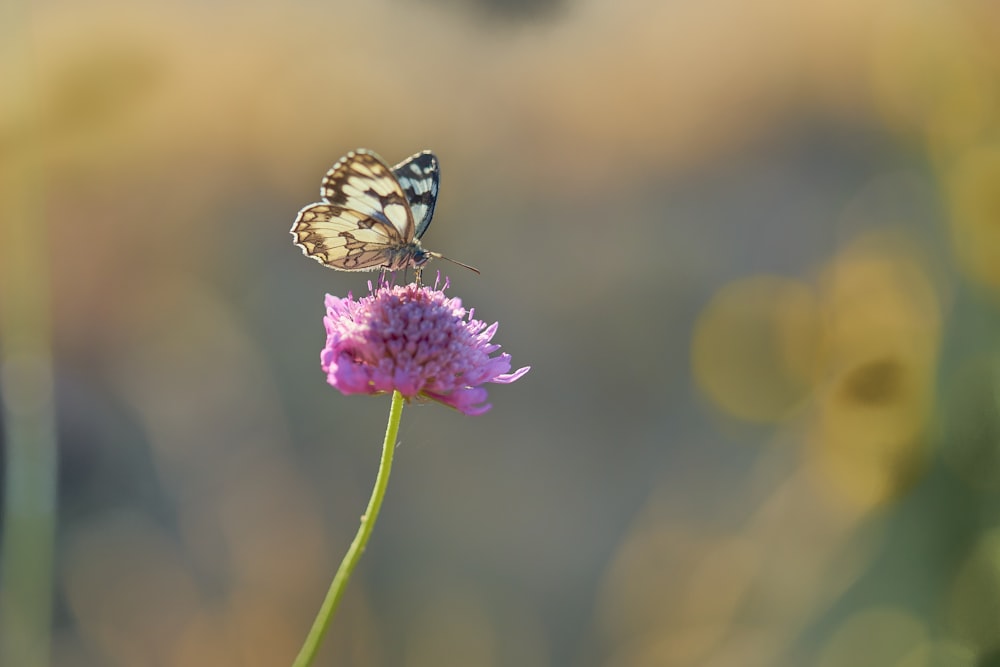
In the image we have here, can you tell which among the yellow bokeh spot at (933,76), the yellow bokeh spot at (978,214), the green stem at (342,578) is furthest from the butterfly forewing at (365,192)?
the yellow bokeh spot at (933,76)

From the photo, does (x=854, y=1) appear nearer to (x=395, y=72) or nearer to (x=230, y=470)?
(x=395, y=72)

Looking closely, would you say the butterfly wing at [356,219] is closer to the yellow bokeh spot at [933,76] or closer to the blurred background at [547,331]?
the blurred background at [547,331]

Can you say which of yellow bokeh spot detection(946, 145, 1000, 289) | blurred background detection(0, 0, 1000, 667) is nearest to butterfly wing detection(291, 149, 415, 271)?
blurred background detection(0, 0, 1000, 667)

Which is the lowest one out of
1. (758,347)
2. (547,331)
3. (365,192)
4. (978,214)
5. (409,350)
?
(547,331)

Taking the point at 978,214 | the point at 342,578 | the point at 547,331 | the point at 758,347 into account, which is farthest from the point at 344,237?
the point at 978,214

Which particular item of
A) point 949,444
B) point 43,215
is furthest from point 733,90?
point 43,215

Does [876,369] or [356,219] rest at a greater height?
[356,219]

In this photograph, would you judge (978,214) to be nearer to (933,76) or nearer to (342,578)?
(933,76)

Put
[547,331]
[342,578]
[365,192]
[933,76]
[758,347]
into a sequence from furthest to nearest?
[547,331], [758,347], [933,76], [365,192], [342,578]

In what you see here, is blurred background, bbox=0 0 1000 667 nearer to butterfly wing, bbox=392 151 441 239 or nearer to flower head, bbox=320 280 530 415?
butterfly wing, bbox=392 151 441 239
